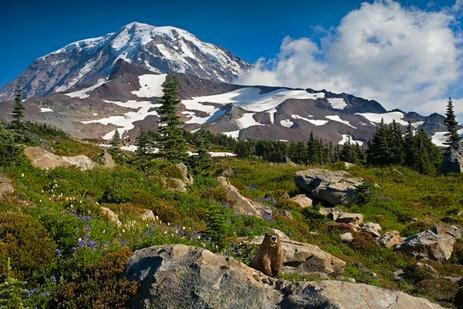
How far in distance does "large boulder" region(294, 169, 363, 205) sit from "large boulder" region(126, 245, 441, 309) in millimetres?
23195

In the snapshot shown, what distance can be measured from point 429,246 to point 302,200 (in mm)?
9754

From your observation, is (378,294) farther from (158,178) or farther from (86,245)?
(158,178)

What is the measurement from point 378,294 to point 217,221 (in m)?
5.07

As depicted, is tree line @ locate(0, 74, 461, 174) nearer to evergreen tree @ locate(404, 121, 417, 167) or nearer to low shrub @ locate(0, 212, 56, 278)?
evergreen tree @ locate(404, 121, 417, 167)

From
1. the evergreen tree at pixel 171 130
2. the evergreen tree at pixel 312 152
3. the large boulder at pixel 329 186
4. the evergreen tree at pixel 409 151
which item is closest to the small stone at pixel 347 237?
the large boulder at pixel 329 186

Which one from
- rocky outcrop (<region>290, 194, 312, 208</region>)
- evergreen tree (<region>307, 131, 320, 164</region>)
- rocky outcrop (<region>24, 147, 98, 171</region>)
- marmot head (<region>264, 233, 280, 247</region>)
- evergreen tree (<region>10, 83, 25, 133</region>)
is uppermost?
evergreen tree (<region>10, 83, 25, 133</region>)

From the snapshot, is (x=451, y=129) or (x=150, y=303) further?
(x=451, y=129)

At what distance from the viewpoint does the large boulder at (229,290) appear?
7910 millimetres

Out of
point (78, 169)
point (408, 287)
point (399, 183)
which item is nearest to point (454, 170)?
point (399, 183)

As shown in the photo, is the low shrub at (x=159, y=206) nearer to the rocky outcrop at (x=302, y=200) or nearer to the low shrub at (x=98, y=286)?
the low shrub at (x=98, y=286)

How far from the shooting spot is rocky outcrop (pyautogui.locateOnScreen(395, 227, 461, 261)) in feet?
71.7

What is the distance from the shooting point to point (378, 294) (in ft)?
26.8

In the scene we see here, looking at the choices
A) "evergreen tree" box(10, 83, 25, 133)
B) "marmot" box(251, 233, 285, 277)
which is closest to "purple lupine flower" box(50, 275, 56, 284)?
"marmot" box(251, 233, 285, 277)

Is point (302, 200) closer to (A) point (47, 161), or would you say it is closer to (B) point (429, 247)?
(B) point (429, 247)
